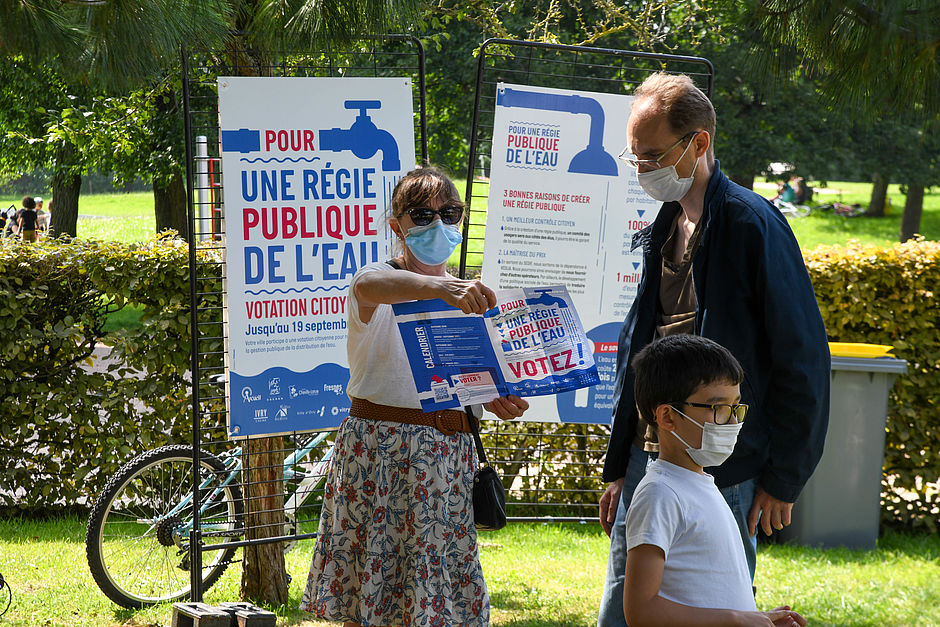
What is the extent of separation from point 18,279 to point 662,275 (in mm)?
4293

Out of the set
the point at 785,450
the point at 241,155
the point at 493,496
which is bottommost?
the point at 493,496

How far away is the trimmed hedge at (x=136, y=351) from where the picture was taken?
5.41 meters

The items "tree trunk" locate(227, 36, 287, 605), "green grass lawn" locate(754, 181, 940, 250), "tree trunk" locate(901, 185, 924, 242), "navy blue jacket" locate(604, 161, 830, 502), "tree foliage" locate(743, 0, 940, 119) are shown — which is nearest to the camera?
"tree foliage" locate(743, 0, 940, 119)

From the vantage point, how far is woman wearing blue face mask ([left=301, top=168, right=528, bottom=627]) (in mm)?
2727

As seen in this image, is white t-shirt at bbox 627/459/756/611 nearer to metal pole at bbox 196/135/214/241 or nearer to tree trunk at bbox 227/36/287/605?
metal pole at bbox 196/135/214/241

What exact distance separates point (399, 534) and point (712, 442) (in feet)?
3.78

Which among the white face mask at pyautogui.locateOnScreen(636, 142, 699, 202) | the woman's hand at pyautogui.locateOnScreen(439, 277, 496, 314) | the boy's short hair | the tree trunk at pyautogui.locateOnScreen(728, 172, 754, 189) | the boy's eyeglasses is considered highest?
the tree trunk at pyautogui.locateOnScreen(728, 172, 754, 189)

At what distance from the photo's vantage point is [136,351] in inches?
215

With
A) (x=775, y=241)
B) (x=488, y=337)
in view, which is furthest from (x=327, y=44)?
(x=775, y=241)

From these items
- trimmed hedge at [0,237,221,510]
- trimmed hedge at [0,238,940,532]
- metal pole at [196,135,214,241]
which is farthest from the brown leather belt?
trimmed hedge at [0,237,221,510]

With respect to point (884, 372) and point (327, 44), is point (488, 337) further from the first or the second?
point (884, 372)

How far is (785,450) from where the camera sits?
2.22m

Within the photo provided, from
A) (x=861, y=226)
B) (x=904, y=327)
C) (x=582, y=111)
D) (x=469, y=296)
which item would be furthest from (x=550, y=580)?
(x=861, y=226)

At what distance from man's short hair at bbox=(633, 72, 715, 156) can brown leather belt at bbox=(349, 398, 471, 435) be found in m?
1.06
